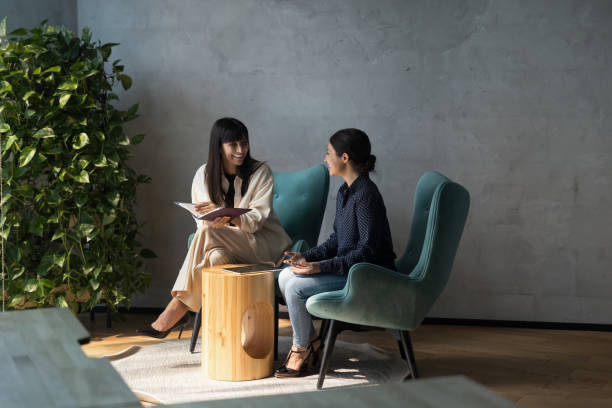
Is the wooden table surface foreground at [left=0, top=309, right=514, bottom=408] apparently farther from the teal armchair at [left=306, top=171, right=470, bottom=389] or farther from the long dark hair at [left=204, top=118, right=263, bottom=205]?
the long dark hair at [left=204, top=118, right=263, bottom=205]

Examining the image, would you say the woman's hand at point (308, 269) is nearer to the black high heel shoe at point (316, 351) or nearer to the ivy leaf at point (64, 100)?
the black high heel shoe at point (316, 351)

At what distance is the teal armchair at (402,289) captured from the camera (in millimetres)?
2850

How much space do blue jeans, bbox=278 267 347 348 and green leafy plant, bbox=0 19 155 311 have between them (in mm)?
1419

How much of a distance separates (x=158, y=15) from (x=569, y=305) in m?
3.30

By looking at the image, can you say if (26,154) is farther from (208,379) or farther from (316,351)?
(316,351)

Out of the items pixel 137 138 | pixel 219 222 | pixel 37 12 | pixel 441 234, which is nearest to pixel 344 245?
pixel 441 234

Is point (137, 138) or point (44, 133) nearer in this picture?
point (44, 133)

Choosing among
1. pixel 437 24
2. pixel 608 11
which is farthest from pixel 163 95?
pixel 608 11

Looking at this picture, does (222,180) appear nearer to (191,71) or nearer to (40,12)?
(191,71)

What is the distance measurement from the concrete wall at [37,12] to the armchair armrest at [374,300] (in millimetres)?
2878

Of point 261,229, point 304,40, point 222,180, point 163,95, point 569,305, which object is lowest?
point 569,305

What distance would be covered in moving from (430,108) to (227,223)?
1584 mm

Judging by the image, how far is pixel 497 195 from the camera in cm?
421

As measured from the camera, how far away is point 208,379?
10.1ft
